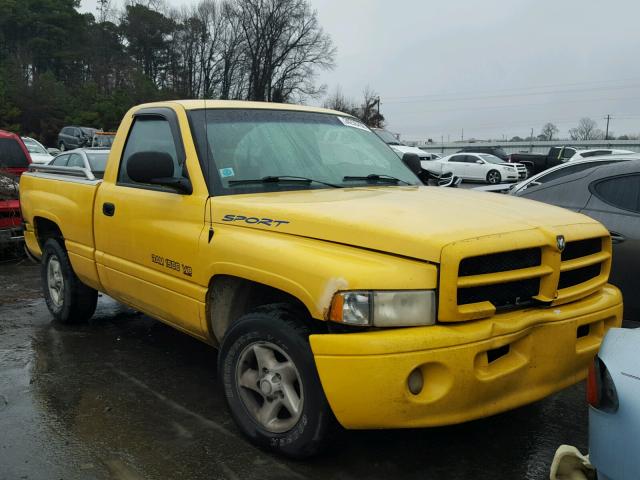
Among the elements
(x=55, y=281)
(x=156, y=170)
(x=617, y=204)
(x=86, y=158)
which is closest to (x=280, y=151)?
(x=156, y=170)

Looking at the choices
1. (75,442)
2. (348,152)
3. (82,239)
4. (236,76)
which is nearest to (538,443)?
(348,152)

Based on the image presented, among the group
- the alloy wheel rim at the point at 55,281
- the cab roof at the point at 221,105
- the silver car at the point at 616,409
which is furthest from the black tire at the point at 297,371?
the alloy wheel rim at the point at 55,281

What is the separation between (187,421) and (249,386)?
651 mm

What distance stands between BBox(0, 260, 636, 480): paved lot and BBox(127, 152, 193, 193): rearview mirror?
4.63 ft

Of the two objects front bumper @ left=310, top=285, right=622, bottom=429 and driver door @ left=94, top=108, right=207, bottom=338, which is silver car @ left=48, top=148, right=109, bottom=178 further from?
front bumper @ left=310, top=285, right=622, bottom=429

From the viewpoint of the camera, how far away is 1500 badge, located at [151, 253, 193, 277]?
3.59 metres

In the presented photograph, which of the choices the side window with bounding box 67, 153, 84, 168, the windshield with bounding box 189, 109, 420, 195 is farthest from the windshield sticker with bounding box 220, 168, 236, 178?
the side window with bounding box 67, 153, 84, 168

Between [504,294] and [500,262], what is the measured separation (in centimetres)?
16

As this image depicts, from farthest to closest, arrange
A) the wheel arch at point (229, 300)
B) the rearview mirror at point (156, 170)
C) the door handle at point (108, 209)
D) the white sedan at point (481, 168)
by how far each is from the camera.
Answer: the white sedan at point (481, 168), the door handle at point (108, 209), the rearview mirror at point (156, 170), the wheel arch at point (229, 300)

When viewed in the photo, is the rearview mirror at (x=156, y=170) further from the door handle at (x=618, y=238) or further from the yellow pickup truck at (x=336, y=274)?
the door handle at (x=618, y=238)

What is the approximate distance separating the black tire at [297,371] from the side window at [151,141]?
3.83 ft

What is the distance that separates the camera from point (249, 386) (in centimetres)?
321

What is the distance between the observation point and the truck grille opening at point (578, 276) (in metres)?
3.14

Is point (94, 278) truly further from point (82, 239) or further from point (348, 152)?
point (348, 152)
